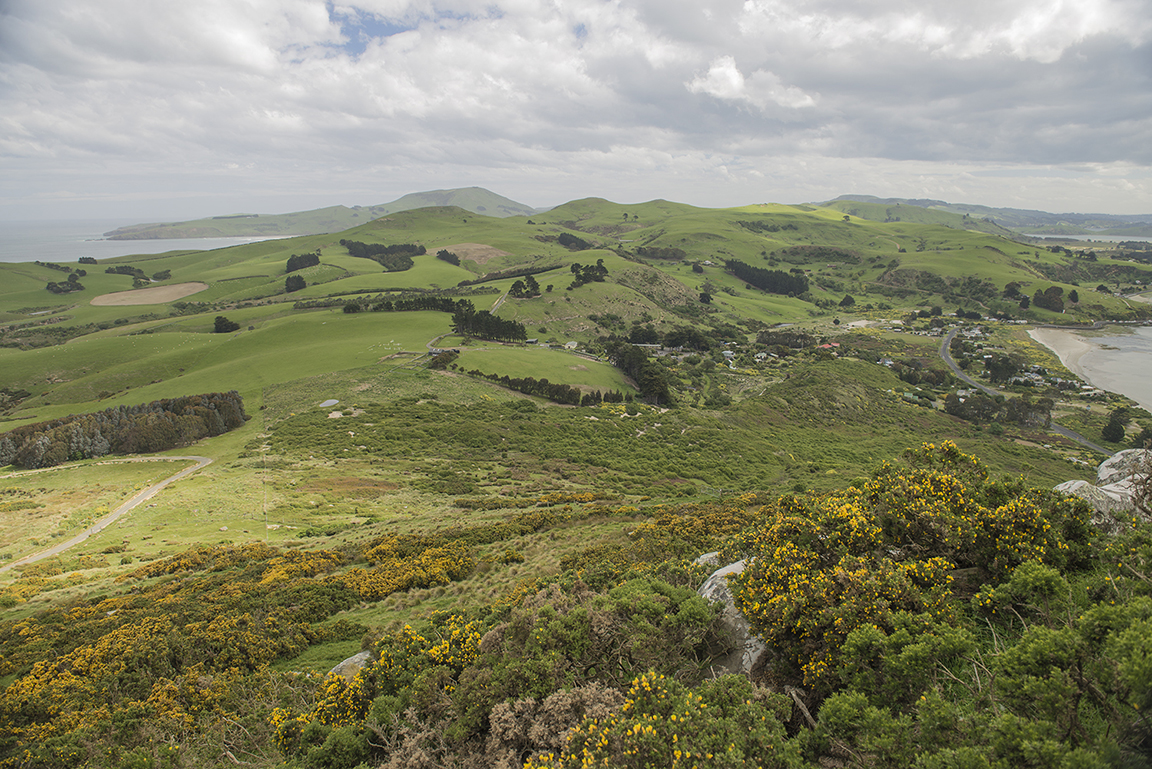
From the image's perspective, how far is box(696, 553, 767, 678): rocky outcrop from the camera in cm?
947

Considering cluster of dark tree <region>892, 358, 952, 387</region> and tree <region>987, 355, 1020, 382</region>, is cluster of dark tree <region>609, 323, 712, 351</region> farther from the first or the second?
tree <region>987, 355, 1020, 382</region>

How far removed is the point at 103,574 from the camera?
2092 cm

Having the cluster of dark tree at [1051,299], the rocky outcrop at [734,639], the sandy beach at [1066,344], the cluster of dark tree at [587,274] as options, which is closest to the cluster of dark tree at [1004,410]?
the sandy beach at [1066,344]

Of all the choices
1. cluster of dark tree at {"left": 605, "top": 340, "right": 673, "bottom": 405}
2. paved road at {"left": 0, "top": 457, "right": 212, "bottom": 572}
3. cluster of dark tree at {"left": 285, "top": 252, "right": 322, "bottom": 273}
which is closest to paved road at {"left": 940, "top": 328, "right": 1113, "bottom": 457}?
cluster of dark tree at {"left": 605, "top": 340, "right": 673, "bottom": 405}

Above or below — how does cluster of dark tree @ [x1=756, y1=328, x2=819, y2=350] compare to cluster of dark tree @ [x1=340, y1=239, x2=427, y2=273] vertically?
below

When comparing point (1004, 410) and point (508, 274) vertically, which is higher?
point (508, 274)

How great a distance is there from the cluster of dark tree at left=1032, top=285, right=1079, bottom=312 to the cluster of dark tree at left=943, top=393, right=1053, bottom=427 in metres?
98.7

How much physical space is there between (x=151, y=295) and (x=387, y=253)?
7144 centimetres

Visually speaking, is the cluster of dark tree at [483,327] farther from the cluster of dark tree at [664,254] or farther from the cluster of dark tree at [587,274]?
the cluster of dark tree at [664,254]

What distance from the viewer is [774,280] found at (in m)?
168

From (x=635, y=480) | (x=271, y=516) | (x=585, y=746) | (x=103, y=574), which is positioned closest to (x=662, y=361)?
(x=635, y=480)

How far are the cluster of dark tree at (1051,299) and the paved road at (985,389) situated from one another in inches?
1576

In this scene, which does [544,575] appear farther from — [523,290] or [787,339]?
[787,339]

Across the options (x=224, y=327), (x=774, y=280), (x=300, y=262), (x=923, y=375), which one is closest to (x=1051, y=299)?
(x=774, y=280)
